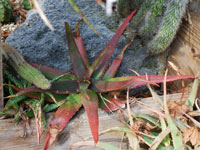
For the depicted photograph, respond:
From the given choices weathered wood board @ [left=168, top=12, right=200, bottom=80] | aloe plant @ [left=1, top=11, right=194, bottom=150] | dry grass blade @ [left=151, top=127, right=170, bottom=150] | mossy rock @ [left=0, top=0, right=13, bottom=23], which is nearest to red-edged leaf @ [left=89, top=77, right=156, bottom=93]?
aloe plant @ [left=1, top=11, right=194, bottom=150]

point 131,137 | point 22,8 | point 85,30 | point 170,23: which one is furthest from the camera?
point 22,8

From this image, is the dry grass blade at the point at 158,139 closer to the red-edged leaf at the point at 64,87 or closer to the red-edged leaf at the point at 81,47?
the red-edged leaf at the point at 64,87

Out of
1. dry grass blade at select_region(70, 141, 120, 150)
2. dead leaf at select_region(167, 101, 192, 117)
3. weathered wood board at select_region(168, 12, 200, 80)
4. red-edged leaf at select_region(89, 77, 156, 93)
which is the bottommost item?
dry grass blade at select_region(70, 141, 120, 150)

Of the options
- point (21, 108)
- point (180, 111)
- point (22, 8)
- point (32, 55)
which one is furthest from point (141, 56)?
point (22, 8)

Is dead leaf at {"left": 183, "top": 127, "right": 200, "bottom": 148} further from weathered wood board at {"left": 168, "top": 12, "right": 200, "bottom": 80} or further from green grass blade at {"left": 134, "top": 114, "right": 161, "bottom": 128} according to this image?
weathered wood board at {"left": 168, "top": 12, "right": 200, "bottom": 80}

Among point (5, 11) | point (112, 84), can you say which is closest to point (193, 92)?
point (112, 84)

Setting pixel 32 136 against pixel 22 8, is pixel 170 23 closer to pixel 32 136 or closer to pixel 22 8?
pixel 32 136
